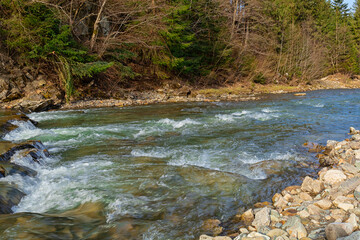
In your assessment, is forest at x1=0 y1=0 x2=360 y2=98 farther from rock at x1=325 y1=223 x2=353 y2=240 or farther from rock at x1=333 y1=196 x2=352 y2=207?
rock at x1=325 y1=223 x2=353 y2=240

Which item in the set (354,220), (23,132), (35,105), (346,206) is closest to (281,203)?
(346,206)

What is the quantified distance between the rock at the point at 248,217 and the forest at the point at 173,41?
13451 mm

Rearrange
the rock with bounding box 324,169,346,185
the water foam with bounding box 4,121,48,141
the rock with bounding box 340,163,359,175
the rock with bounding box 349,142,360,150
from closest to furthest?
1. the rock with bounding box 324,169,346,185
2. the rock with bounding box 340,163,359,175
3. the rock with bounding box 349,142,360,150
4. the water foam with bounding box 4,121,48,141

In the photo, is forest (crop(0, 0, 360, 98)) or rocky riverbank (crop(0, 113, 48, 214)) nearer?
rocky riverbank (crop(0, 113, 48, 214))

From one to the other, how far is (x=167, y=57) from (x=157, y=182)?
16.7 m

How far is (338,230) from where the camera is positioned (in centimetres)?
264

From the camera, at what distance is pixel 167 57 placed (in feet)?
67.1

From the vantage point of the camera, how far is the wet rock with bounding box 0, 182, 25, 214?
379 centimetres

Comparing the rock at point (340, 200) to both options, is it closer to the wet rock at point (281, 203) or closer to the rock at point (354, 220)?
the rock at point (354, 220)

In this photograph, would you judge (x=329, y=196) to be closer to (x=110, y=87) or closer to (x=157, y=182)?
(x=157, y=182)

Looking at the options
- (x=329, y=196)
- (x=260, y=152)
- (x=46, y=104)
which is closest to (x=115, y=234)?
(x=329, y=196)

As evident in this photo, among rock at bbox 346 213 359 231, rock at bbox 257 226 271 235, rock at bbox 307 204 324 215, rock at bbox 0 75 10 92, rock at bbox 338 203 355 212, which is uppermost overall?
rock at bbox 0 75 10 92

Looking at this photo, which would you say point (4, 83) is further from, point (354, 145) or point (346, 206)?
point (346, 206)

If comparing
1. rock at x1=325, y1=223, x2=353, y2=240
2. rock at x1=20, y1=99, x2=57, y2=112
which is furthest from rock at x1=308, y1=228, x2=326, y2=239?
rock at x1=20, y1=99, x2=57, y2=112
